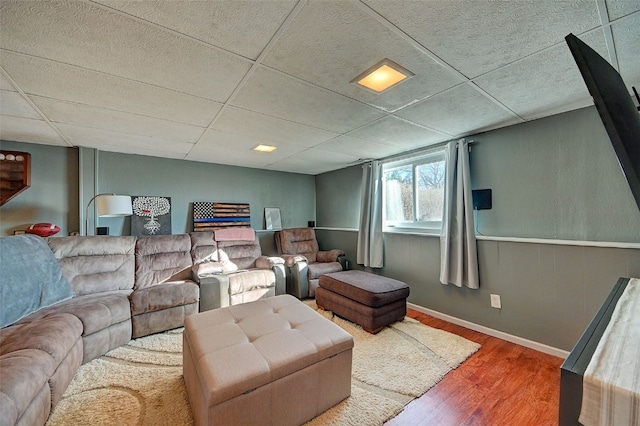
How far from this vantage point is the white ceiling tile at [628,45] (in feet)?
3.70

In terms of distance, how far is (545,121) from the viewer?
7.15 feet

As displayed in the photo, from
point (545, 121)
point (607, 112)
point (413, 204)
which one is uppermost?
point (545, 121)

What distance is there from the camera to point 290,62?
1369mm

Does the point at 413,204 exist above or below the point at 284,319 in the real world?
above

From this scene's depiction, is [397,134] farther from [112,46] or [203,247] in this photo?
[203,247]

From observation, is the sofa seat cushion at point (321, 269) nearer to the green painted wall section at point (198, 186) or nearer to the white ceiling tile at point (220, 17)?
the green painted wall section at point (198, 186)

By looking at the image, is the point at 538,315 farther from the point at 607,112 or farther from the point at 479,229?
the point at 607,112

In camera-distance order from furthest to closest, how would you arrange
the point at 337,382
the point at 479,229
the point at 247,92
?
the point at 479,229 < the point at 247,92 < the point at 337,382

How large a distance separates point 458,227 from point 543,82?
1.46 m

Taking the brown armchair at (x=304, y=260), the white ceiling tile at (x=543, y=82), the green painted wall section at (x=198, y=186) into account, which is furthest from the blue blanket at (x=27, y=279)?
the white ceiling tile at (x=543, y=82)

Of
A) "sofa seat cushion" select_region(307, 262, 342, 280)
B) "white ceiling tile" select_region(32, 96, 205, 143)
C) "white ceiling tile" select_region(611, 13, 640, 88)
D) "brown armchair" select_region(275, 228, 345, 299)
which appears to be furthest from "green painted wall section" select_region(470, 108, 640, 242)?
"white ceiling tile" select_region(32, 96, 205, 143)

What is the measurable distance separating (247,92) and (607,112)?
1807 millimetres

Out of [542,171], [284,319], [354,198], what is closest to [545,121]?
[542,171]

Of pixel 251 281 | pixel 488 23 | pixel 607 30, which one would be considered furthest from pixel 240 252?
pixel 607 30
